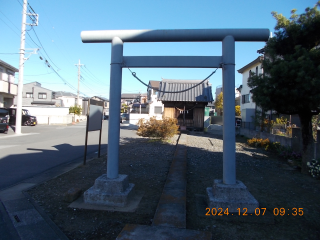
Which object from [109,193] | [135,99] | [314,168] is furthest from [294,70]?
[135,99]

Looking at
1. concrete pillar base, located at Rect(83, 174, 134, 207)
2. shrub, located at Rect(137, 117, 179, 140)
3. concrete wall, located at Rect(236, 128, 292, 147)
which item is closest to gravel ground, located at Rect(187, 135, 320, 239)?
concrete pillar base, located at Rect(83, 174, 134, 207)

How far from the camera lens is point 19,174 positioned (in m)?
6.82

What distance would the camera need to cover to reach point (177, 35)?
4.55m

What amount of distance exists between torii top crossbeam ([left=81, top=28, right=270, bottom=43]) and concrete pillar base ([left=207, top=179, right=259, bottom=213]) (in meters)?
2.64

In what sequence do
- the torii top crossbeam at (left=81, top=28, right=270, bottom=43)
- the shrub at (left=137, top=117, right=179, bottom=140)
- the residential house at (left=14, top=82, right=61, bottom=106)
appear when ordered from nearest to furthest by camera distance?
1. the torii top crossbeam at (left=81, top=28, right=270, bottom=43)
2. the shrub at (left=137, top=117, right=179, bottom=140)
3. the residential house at (left=14, top=82, right=61, bottom=106)

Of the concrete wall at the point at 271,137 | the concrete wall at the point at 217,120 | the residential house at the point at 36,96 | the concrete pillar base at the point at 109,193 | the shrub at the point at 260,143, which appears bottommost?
the concrete pillar base at the point at 109,193

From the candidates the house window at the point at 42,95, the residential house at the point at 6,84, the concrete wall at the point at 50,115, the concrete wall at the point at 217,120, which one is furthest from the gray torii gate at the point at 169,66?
the house window at the point at 42,95

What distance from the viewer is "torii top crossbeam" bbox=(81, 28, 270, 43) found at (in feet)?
14.4

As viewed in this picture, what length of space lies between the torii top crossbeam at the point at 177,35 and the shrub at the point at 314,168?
397 centimetres

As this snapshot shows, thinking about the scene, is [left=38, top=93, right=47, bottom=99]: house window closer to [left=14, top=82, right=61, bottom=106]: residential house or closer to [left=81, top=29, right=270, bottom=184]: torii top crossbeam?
[left=14, top=82, right=61, bottom=106]: residential house

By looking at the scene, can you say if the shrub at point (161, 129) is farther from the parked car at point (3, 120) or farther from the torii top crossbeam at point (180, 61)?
the parked car at point (3, 120)

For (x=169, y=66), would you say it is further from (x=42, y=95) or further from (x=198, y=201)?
(x=42, y=95)

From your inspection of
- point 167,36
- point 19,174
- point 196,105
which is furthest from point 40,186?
point 196,105

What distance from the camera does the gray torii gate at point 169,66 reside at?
4.23 m
